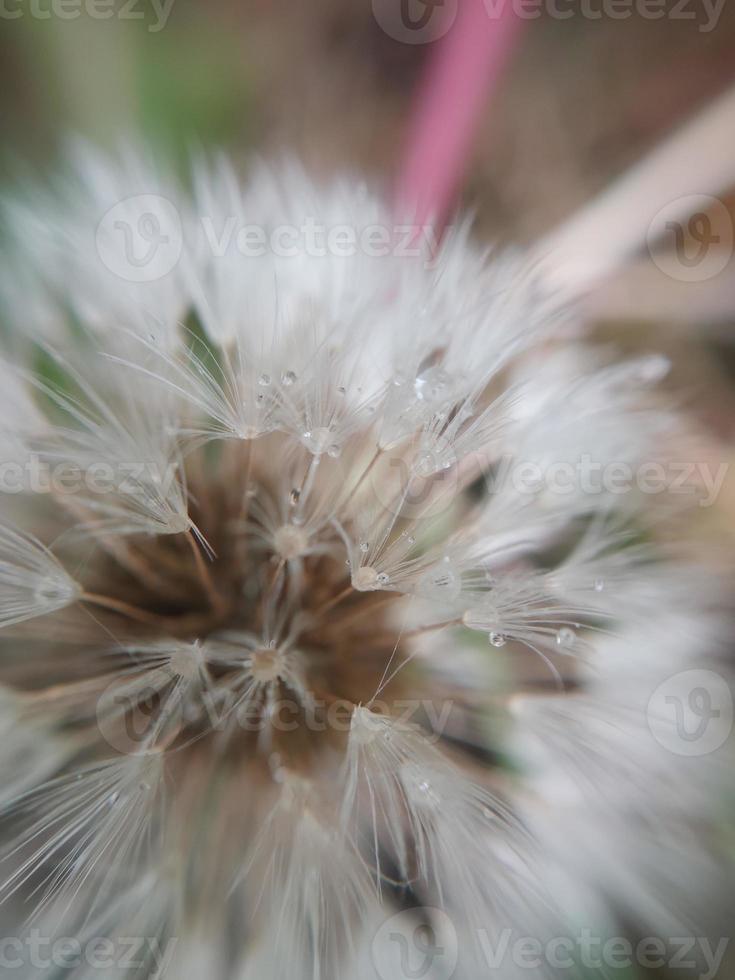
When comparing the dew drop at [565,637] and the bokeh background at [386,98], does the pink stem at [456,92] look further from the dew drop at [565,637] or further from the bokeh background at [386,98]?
the dew drop at [565,637]

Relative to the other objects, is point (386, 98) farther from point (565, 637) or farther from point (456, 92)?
point (565, 637)

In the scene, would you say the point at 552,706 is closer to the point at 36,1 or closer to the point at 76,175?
the point at 76,175

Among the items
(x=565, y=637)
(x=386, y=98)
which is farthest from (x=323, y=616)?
(x=386, y=98)

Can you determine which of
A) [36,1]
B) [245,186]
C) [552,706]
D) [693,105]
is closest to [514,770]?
[552,706]

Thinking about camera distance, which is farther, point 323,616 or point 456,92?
point 456,92

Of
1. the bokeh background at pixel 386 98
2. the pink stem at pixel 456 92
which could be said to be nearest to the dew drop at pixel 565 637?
the bokeh background at pixel 386 98

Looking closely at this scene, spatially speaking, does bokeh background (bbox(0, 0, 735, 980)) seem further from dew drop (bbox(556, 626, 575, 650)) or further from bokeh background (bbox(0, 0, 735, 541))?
dew drop (bbox(556, 626, 575, 650))
